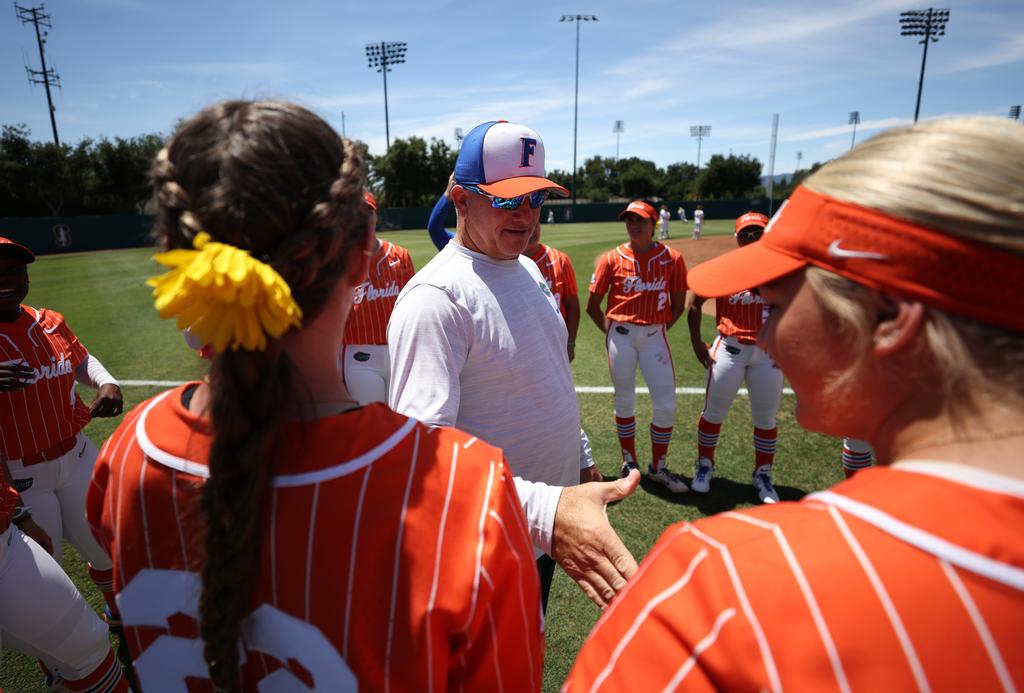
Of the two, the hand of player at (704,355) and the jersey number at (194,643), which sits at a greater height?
the jersey number at (194,643)

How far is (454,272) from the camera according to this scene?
2.29 metres

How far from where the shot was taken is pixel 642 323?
5.50m

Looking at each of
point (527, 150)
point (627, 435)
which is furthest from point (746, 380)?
point (527, 150)

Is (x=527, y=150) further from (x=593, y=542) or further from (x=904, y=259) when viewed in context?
(x=904, y=259)

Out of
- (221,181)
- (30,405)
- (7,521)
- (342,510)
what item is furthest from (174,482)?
(30,405)

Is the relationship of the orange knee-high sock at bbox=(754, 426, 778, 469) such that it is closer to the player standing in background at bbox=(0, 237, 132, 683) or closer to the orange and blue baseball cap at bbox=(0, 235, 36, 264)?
the player standing in background at bbox=(0, 237, 132, 683)

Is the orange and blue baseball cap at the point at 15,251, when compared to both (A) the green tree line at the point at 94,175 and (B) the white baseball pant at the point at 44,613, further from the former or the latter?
(A) the green tree line at the point at 94,175

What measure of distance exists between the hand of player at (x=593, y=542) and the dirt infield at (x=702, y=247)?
2327 centimetres

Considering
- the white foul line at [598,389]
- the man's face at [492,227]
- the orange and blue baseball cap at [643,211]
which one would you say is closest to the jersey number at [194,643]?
the man's face at [492,227]

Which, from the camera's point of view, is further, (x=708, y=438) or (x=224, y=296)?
(x=708, y=438)

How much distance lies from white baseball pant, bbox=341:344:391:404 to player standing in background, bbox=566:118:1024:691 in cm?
468

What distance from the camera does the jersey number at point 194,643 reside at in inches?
38.9

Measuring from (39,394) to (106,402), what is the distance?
0.44m

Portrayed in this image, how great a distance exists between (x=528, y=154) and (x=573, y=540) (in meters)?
1.72
